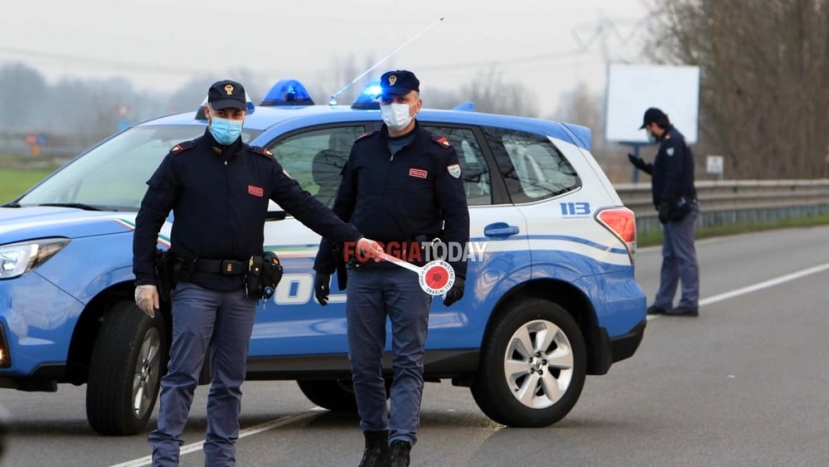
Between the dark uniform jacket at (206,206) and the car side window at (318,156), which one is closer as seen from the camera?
the dark uniform jacket at (206,206)

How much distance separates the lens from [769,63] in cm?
4641

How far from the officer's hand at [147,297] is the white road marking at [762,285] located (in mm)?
9047

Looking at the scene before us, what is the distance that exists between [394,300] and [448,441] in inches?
51.5

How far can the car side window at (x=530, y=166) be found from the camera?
827 centimetres

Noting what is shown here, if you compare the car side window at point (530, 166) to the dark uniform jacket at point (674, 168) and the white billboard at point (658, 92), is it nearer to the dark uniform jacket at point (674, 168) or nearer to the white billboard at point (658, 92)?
the dark uniform jacket at point (674, 168)

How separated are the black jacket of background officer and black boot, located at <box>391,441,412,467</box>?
802 millimetres

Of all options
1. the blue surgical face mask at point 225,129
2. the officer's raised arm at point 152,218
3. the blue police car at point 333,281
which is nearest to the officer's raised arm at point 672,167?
the blue police car at point 333,281

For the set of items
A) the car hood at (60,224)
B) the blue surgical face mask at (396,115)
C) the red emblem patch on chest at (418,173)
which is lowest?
the car hood at (60,224)

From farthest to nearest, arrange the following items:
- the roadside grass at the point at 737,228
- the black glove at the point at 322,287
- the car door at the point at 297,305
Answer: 1. the roadside grass at the point at 737,228
2. the car door at the point at 297,305
3. the black glove at the point at 322,287

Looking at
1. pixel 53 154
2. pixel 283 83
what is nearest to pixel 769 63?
pixel 53 154

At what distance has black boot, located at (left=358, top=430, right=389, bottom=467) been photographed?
21.8ft

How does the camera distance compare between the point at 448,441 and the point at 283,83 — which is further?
the point at 283,83

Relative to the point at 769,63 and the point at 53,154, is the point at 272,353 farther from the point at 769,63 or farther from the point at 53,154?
the point at 53,154

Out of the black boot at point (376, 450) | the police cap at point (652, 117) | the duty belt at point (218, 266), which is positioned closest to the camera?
the duty belt at point (218, 266)
